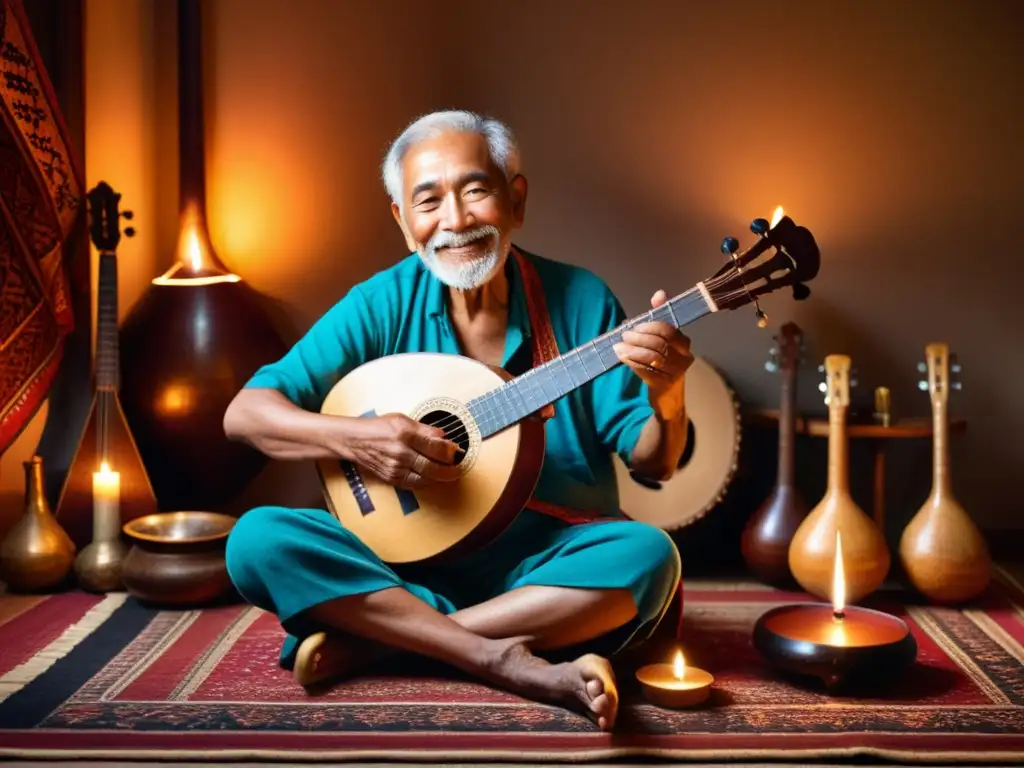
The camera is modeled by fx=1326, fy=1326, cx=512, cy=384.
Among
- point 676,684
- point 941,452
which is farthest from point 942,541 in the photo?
point 676,684

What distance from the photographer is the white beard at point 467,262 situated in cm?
303

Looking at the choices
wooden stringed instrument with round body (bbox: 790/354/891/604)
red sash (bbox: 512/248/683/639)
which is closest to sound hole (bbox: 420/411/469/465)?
red sash (bbox: 512/248/683/639)

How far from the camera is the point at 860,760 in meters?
2.54

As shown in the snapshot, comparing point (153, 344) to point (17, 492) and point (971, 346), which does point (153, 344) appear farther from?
point (971, 346)

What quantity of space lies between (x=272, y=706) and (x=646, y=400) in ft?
3.55

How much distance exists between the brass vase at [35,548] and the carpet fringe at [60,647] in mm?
176

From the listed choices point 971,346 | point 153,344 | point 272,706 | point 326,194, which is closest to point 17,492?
point 153,344

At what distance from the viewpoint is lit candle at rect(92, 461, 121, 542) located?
3.82m

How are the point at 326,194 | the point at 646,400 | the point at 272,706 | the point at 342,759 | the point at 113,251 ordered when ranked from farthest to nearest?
1. the point at 326,194
2. the point at 113,251
3. the point at 646,400
4. the point at 272,706
5. the point at 342,759

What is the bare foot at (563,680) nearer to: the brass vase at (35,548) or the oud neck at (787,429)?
the oud neck at (787,429)

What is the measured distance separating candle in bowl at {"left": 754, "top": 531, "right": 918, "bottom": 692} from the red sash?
0.29 metres

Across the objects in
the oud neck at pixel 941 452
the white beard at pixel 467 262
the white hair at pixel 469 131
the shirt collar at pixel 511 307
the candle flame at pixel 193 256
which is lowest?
the oud neck at pixel 941 452

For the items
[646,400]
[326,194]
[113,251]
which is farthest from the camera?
[326,194]

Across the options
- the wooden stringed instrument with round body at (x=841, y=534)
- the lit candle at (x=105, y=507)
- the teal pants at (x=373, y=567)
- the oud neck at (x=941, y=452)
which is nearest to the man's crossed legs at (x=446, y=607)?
the teal pants at (x=373, y=567)
